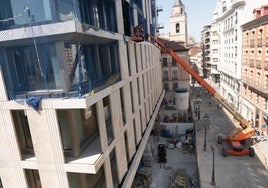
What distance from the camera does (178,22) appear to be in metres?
58.2

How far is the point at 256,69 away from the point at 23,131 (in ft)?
98.2

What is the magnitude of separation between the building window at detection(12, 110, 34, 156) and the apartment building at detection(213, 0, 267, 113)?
35643mm

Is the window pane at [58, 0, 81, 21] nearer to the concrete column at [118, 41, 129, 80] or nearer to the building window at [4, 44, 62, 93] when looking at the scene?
the building window at [4, 44, 62, 93]

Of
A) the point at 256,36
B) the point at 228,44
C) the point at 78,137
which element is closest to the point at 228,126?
the point at 256,36

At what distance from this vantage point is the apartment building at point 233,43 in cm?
3455

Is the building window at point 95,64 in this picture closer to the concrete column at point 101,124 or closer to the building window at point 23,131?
the concrete column at point 101,124

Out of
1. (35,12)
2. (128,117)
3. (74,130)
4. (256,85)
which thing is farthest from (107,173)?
(256,85)

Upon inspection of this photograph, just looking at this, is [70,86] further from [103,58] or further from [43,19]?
[103,58]

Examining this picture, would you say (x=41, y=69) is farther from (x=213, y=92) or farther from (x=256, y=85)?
(x=256, y=85)

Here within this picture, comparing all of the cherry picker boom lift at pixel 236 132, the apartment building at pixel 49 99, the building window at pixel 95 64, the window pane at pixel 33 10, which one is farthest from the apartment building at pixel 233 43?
the window pane at pixel 33 10

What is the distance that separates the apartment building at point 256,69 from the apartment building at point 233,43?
6.36 feet

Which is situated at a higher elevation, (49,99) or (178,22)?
(178,22)

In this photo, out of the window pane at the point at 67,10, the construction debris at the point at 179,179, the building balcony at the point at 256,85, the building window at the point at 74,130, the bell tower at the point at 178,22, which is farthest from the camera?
the bell tower at the point at 178,22

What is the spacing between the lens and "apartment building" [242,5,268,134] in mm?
26413
